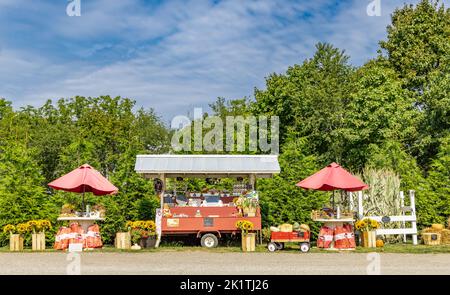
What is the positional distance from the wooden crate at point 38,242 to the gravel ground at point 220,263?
5.03ft

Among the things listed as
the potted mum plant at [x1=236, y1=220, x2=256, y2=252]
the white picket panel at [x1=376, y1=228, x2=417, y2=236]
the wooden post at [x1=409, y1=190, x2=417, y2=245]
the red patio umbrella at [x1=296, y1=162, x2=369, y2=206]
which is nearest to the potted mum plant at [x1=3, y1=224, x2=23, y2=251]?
the potted mum plant at [x1=236, y1=220, x2=256, y2=252]

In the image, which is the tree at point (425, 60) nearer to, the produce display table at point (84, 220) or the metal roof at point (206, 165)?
the metal roof at point (206, 165)

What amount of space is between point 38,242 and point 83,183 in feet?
8.14

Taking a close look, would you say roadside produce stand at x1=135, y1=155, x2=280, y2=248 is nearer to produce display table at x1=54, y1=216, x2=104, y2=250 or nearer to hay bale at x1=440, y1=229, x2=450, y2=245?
produce display table at x1=54, y1=216, x2=104, y2=250

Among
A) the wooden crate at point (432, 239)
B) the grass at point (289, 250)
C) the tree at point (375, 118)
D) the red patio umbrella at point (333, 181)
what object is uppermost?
the tree at point (375, 118)

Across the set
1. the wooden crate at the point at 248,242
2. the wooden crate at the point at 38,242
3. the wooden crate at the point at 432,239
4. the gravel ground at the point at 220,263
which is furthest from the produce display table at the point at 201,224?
the wooden crate at the point at 432,239

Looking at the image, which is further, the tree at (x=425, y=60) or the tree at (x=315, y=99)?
the tree at (x=315, y=99)

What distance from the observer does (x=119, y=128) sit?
4597 cm

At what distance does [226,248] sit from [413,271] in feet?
23.6

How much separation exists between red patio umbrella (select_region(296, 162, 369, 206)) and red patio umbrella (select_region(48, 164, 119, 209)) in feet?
20.0

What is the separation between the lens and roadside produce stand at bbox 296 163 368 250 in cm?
1747

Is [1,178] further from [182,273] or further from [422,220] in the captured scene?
[422,220]

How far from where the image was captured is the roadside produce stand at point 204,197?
18.4m

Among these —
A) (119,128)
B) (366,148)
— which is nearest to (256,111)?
(366,148)
